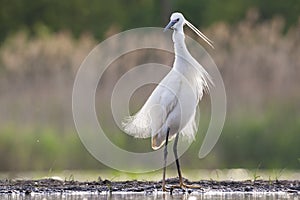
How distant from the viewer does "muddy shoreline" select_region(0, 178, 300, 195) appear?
867cm

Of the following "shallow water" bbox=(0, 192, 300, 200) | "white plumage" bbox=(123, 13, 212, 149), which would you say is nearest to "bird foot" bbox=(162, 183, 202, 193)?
"shallow water" bbox=(0, 192, 300, 200)

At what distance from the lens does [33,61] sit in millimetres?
13695

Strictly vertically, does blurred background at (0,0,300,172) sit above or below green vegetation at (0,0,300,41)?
below

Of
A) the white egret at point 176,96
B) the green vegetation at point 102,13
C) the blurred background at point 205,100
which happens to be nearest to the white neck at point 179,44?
the white egret at point 176,96

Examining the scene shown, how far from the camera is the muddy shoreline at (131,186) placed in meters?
8.67

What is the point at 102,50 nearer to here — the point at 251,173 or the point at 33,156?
the point at 33,156

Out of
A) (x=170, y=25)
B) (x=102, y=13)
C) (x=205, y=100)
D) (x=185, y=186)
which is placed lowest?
(x=185, y=186)

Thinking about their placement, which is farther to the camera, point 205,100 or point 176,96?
point 205,100

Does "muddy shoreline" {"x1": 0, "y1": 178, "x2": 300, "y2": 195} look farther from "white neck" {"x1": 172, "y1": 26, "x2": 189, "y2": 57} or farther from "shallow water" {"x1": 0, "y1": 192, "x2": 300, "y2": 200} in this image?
"white neck" {"x1": 172, "y1": 26, "x2": 189, "y2": 57}

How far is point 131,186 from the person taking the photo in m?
8.88

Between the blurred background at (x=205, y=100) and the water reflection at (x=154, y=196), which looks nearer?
→ the water reflection at (x=154, y=196)

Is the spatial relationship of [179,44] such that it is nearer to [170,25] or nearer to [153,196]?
[170,25]

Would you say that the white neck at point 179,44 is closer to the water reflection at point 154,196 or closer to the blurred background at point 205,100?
the water reflection at point 154,196

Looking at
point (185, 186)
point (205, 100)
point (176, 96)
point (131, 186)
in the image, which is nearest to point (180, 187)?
point (185, 186)
